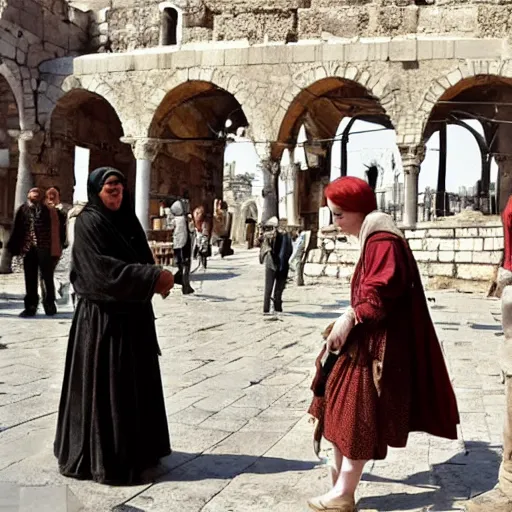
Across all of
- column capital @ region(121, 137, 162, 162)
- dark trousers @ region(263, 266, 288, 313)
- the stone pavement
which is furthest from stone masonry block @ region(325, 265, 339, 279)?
the stone pavement

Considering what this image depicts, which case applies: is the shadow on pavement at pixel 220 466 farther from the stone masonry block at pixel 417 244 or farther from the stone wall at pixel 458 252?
the stone masonry block at pixel 417 244

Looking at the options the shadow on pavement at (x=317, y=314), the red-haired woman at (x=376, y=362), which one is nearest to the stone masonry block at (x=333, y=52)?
the shadow on pavement at (x=317, y=314)

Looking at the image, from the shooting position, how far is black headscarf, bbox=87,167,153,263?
3414 mm

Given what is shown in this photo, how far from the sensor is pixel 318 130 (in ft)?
71.1

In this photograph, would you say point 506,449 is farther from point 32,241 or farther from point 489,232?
point 489,232

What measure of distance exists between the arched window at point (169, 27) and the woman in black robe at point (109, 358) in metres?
14.8

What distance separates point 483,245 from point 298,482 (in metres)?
12.6

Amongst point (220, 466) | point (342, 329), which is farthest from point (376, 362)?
point (220, 466)

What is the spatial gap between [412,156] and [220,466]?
41.8ft

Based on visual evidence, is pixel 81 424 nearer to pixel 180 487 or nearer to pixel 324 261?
pixel 180 487

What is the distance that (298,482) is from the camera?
135 inches

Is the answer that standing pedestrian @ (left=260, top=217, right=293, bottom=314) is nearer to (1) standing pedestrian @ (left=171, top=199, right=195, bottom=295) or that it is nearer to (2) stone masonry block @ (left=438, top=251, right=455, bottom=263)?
(1) standing pedestrian @ (left=171, top=199, right=195, bottom=295)

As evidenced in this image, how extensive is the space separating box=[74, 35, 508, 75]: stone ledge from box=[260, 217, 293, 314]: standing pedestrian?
21.6 feet

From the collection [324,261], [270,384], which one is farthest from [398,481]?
[324,261]
